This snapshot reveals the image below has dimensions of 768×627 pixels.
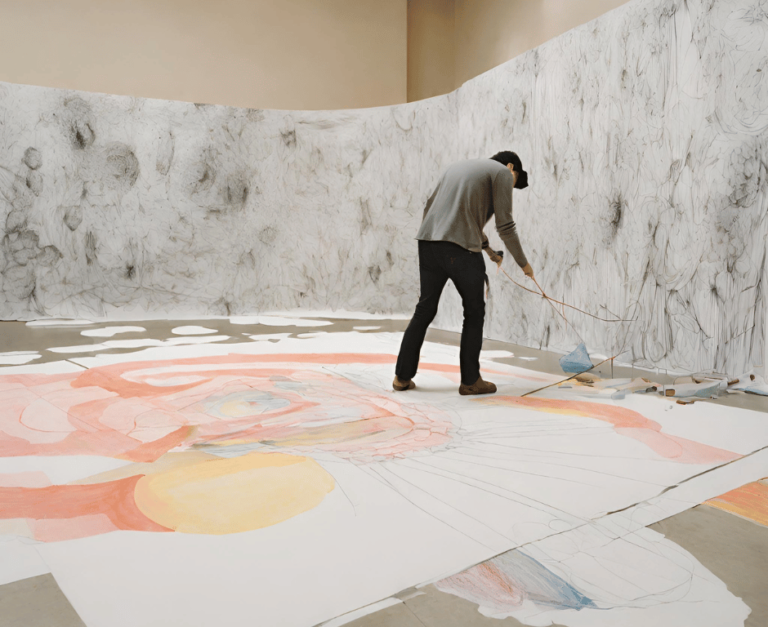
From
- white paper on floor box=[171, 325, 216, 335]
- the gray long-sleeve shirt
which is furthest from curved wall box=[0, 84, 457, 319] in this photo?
the gray long-sleeve shirt

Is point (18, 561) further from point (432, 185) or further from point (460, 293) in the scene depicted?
point (432, 185)

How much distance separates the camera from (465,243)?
2570mm

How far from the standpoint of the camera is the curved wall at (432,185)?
118 inches

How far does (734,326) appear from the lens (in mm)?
2926

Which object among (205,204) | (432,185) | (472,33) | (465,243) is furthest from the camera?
(472,33)

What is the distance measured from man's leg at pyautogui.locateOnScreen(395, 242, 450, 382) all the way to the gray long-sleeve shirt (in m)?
0.11

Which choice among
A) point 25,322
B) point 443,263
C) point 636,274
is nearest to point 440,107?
point 636,274

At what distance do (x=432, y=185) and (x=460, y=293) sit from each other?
350cm

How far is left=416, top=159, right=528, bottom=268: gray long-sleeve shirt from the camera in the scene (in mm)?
2580

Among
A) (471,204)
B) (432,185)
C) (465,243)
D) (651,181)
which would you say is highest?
(432,185)

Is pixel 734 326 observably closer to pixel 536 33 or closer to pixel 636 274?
pixel 636 274

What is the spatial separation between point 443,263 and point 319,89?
5.79 m

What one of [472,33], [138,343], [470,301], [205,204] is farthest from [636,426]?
[472,33]

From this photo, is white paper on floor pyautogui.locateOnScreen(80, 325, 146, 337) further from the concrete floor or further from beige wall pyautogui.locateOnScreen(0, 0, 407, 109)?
the concrete floor
